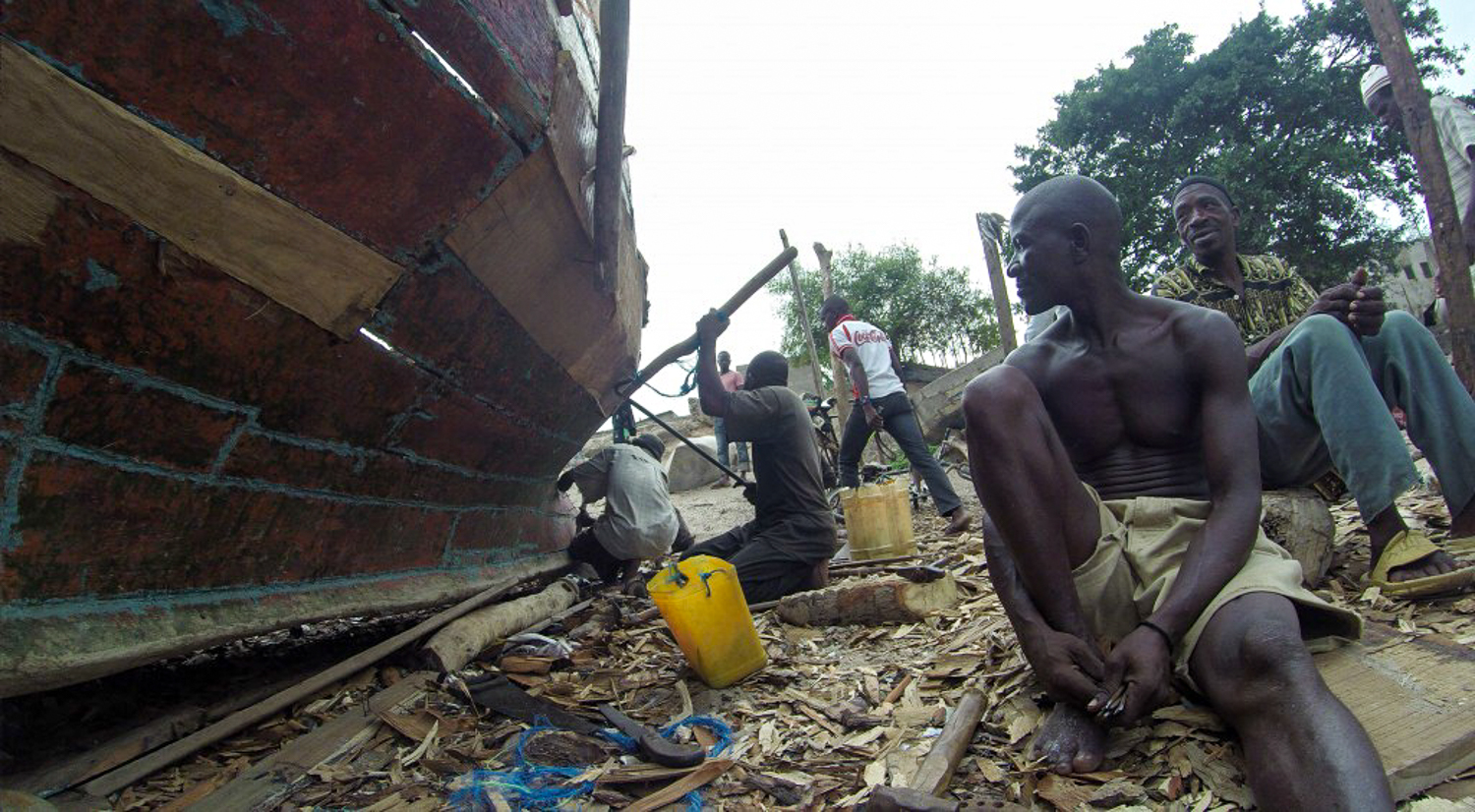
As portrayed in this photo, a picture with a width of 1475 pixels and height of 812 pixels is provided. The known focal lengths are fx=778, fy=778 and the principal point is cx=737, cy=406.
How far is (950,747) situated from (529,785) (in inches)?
40.8

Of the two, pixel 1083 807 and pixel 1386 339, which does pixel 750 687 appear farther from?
pixel 1386 339

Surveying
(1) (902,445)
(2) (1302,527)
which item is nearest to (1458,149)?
(2) (1302,527)

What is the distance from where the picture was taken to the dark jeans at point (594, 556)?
5.00 meters

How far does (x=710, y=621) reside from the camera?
2.70 metres

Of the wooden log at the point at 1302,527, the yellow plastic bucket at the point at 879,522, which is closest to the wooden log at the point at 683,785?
the wooden log at the point at 1302,527

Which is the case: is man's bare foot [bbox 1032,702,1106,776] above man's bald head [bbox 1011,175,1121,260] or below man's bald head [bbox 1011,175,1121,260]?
below

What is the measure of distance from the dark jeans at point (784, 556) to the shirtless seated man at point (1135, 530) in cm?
213

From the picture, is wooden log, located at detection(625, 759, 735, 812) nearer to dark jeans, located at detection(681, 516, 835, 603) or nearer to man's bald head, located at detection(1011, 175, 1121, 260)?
man's bald head, located at detection(1011, 175, 1121, 260)

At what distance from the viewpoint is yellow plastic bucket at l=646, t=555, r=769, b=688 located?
2.69m

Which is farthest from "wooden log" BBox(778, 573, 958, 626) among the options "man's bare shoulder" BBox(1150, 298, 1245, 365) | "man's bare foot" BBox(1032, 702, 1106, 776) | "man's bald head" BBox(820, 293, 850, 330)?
"man's bald head" BBox(820, 293, 850, 330)

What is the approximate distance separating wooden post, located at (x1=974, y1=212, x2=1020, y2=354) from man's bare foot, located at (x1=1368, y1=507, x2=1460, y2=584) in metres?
6.65

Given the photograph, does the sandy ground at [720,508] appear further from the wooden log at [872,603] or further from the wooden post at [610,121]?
the wooden post at [610,121]

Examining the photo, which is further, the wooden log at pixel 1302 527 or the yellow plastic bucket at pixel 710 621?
the yellow plastic bucket at pixel 710 621

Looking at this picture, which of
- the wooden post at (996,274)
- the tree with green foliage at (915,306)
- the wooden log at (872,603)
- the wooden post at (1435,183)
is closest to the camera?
the wooden log at (872,603)
